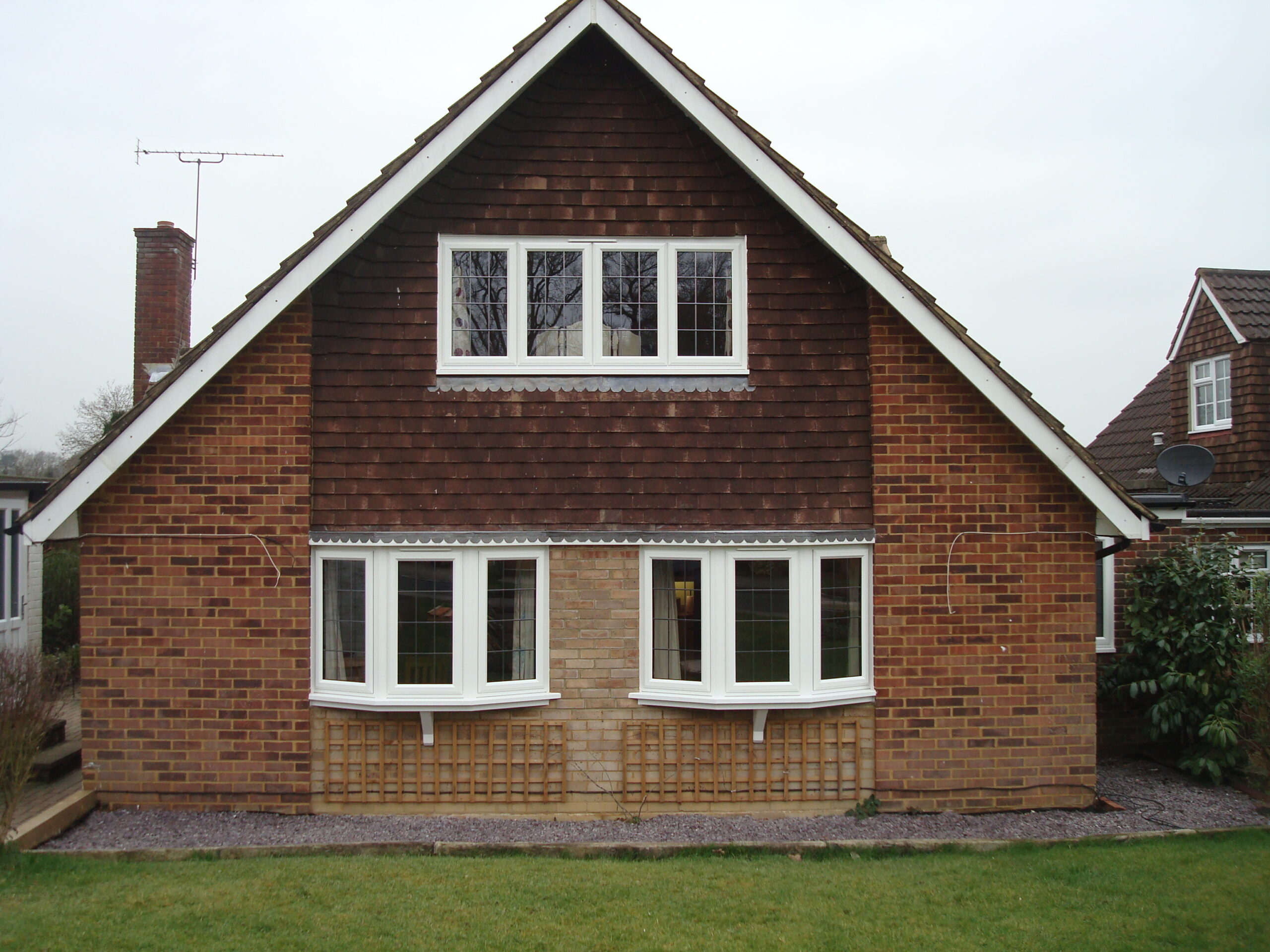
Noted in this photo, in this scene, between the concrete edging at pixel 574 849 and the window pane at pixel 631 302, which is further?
the window pane at pixel 631 302

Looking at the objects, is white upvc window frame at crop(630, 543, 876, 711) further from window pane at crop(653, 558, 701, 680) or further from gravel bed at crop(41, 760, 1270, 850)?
gravel bed at crop(41, 760, 1270, 850)

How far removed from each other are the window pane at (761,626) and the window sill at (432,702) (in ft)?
5.87

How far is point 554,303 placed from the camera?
8102mm

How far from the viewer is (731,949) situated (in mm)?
5316

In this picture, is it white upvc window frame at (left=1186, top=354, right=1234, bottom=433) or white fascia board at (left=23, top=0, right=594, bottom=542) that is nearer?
white fascia board at (left=23, top=0, right=594, bottom=542)

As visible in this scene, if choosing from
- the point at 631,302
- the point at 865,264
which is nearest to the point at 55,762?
the point at 631,302

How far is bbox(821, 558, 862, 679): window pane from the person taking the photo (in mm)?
7988

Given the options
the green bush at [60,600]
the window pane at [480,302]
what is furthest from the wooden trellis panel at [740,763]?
the green bush at [60,600]

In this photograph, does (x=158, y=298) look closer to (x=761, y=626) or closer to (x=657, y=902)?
(x=761, y=626)

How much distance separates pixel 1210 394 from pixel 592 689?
13.8 meters

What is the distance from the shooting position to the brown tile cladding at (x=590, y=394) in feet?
25.8

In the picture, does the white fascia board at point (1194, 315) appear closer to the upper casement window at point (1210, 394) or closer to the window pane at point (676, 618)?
the upper casement window at point (1210, 394)

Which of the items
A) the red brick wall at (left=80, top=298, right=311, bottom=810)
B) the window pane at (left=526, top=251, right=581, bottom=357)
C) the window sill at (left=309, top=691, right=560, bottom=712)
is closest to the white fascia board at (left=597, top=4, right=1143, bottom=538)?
the window pane at (left=526, top=251, right=581, bottom=357)

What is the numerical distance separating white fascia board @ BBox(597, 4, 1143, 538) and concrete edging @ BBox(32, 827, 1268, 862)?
10.4ft
